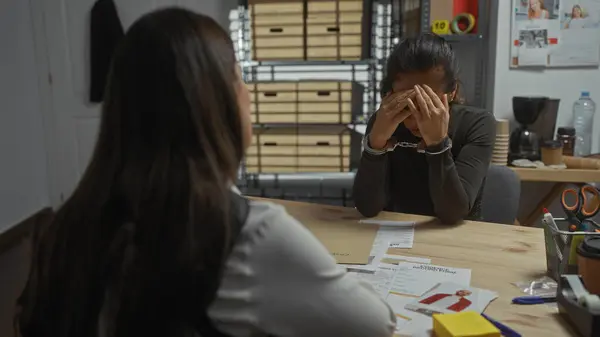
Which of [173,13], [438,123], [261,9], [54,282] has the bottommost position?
[54,282]

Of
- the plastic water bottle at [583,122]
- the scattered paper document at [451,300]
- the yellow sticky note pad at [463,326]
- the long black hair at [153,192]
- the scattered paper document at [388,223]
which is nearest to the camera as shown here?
the long black hair at [153,192]

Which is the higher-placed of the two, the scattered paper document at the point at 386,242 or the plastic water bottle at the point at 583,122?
the plastic water bottle at the point at 583,122

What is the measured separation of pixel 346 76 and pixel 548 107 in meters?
1.20

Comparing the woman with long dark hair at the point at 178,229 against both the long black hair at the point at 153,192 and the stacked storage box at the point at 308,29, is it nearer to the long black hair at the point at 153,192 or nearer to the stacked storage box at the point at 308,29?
the long black hair at the point at 153,192

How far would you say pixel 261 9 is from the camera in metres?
3.04

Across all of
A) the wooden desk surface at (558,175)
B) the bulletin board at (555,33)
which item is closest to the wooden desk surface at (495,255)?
the wooden desk surface at (558,175)

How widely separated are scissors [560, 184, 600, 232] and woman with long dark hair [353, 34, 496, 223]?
370 millimetres

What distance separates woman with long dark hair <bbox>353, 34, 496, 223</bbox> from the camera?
5.09 ft

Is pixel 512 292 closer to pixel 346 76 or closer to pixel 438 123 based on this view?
pixel 438 123

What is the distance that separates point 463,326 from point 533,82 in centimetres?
236

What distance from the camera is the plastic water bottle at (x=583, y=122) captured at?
2910 millimetres

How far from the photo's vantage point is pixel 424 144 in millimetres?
1645

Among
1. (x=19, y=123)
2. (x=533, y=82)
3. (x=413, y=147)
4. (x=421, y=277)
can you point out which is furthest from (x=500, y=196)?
(x=19, y=123)

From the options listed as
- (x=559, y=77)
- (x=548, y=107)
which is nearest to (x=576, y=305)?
(x=548, y=107)
